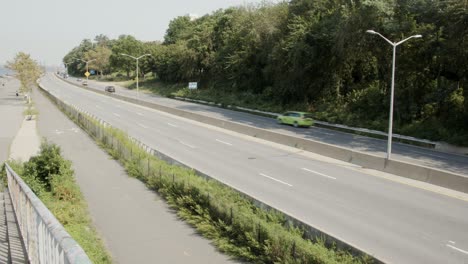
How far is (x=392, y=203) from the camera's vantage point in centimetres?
1670

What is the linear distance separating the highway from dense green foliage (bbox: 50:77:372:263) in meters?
1.45

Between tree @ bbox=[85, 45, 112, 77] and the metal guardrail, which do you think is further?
tree @ bbox=[85, 45, 112, 77]

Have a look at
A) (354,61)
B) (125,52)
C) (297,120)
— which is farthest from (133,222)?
(125,52)

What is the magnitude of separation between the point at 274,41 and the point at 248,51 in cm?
744

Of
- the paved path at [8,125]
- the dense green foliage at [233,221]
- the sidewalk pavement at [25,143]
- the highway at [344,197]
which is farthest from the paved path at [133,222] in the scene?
the paved path at [8,125]

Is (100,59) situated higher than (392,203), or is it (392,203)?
(100,59)

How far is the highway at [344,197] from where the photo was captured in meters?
12.4

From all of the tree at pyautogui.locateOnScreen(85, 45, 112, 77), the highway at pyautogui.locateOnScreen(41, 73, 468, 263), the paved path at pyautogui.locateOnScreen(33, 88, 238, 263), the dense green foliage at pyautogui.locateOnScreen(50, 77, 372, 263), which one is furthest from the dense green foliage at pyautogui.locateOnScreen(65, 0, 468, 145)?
the tree at pyautogui.locateOnScreen(85, 45, 112, 77)

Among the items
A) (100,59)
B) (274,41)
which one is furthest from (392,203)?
(100,59)

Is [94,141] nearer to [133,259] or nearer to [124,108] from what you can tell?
[133,259]

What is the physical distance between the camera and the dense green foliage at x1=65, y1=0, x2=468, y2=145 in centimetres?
3512

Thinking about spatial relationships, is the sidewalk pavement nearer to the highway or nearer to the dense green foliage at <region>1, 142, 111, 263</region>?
the dense green foliage at <region>1, 142, 111, 263</region>

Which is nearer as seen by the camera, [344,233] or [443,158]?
[344,233]

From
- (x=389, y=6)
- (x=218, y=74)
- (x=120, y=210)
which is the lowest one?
(x=120, y=210)
